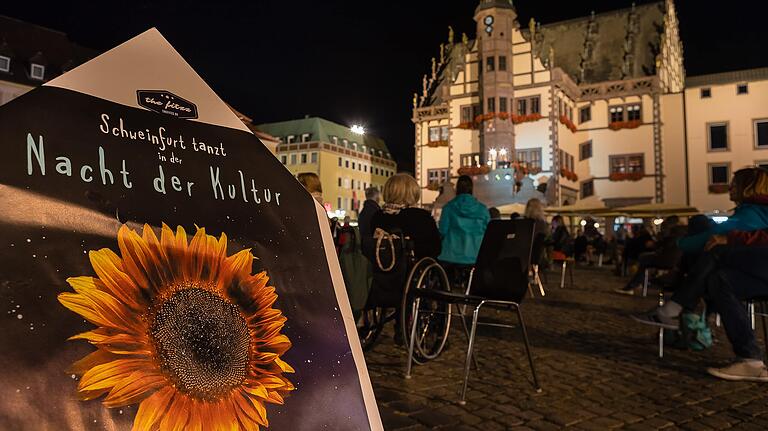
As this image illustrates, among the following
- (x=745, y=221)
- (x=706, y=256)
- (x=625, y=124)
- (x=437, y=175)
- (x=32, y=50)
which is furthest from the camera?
(x=437, y=175)

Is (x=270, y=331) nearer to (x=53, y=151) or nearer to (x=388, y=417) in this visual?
(x=53, y=151)

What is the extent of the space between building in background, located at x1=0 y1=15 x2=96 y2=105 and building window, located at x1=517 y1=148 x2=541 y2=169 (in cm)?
2552

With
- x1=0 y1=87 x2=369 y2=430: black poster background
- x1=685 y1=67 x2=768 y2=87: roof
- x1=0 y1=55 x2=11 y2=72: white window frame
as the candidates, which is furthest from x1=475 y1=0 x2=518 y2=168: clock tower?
x1=0 y1=87 x2=369 y2=430: black poster background

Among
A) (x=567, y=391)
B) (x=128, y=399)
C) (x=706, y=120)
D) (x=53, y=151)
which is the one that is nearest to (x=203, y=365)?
(x=128, y=399)

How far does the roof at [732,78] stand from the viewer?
3253cm

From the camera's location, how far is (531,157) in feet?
107

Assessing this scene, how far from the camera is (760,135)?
32.4 meters

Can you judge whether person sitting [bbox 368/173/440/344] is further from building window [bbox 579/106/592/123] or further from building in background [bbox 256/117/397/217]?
building in background [bbox 256/117/397/217]

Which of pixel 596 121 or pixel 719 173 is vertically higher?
pixel 596 121

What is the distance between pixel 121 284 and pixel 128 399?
225mm

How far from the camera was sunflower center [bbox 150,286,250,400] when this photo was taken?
1.11 meters

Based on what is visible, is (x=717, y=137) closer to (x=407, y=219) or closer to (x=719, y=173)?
(x=719, y=173)

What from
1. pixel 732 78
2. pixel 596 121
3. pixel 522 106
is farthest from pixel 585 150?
pixel 732 78

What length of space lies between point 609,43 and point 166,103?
132ft
